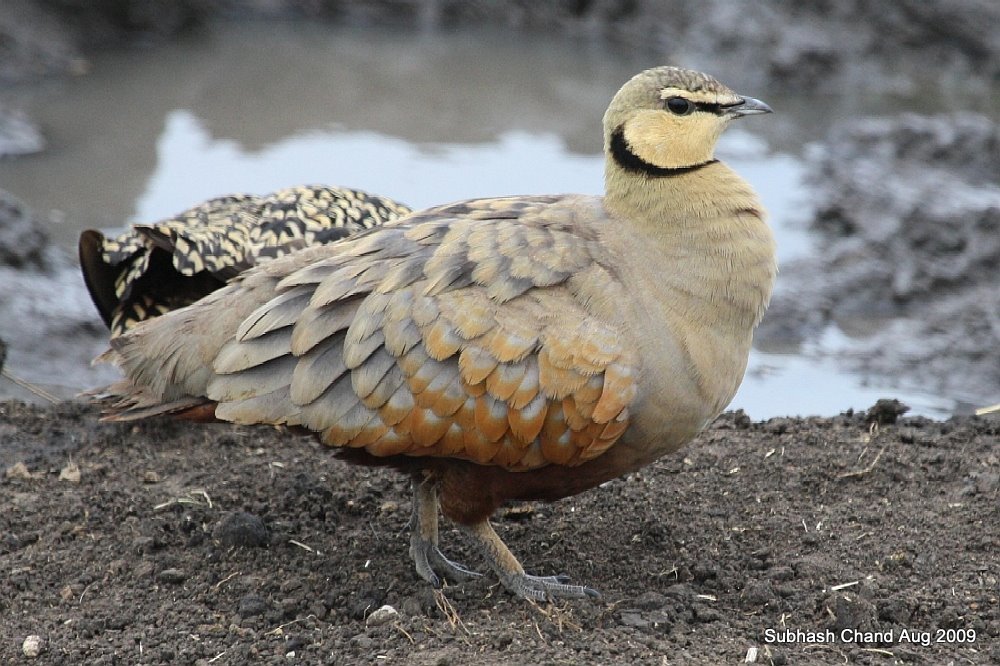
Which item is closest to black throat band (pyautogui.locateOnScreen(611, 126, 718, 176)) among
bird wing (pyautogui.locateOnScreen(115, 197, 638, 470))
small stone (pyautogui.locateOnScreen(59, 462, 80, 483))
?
bird wing (pyautogui.locateOnScreen(115, 197, 638, 470))

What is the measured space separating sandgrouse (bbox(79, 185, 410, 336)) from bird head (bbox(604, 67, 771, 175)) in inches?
75.2

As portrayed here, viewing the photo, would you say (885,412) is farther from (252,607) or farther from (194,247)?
(194,247)

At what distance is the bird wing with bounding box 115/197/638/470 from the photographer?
4.01 m

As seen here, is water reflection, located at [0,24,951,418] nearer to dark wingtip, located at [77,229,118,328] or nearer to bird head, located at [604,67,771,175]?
dark wingtip, located at [77,229,118,328]

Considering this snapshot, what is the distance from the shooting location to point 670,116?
4398 mm

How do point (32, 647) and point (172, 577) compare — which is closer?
point (32, 647)

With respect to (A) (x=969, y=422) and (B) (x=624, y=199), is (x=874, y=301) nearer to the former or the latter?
(A) (x=969, y=422)

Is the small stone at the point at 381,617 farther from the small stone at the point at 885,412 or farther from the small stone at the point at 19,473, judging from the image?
the small stone at the point at 885,412

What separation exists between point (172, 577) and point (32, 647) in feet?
1.86

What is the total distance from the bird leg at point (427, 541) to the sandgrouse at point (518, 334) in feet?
0.04

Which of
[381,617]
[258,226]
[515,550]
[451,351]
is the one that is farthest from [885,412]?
[258,226]

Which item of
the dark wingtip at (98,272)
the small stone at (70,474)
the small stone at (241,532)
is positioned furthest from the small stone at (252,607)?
the dark wingtip at (98,272)

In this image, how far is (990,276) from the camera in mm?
7676

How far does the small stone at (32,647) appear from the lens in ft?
13.3
